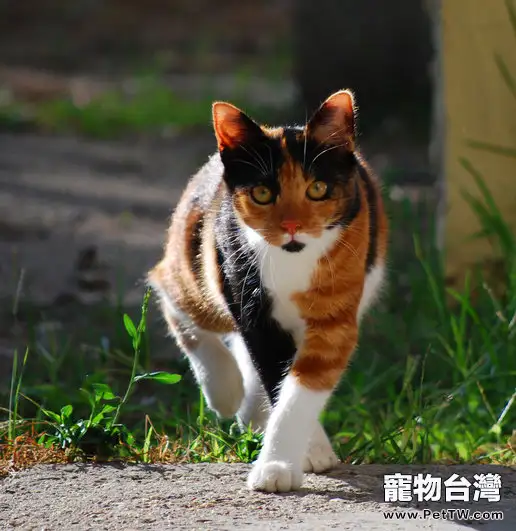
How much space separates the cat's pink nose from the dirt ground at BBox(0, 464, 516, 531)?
64cm

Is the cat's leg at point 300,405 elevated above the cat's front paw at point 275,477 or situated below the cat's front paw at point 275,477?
above

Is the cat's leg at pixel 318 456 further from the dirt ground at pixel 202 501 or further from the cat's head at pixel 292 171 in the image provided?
the cat's head at pixel 292 171

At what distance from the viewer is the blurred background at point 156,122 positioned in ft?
14.7

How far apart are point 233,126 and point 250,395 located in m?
0.90

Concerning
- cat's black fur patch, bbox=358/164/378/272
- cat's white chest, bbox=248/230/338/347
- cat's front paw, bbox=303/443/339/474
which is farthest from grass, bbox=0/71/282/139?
cat's front paw, bbox=303/443/339/474

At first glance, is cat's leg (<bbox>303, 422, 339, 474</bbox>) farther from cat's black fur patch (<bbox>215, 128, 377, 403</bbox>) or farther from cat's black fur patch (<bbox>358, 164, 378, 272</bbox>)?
cat's black fur patch (<bbox>358, 164, 378, 272</bbox>)

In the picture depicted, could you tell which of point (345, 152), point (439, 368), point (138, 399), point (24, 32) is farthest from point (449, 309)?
point (24, 32)

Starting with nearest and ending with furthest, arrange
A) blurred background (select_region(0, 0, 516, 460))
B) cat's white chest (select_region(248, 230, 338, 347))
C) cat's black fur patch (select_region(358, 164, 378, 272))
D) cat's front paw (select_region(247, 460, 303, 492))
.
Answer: cat's front paw (select_region(247, 460, 303, 492)) < cat's white chest (select_region(248, 230, 338, 347)) < cat's black fur patch (select_region(358, 164, 378, 272)) < blurred background (select_region(0, 0, 516, 460))

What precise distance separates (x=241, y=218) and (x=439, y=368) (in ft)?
4.21

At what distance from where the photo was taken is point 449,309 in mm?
4379

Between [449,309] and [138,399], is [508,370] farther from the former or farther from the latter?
[138,399]

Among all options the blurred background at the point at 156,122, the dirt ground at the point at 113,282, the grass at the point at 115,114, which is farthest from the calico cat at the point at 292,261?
the grass at the point at 115,114

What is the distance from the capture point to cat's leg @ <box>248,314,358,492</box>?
2.80 meters

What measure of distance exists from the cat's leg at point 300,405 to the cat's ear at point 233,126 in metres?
0.53
